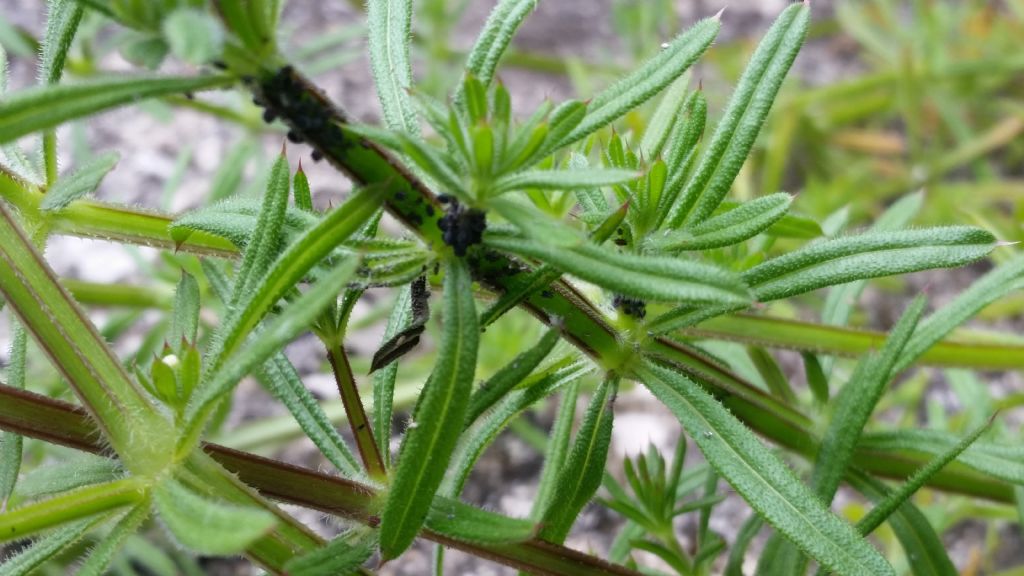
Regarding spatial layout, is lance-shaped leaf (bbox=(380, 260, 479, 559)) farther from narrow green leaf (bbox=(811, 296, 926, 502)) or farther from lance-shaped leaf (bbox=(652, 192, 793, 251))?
narrow green leaf (bbox=(811, 296, 926, 502))

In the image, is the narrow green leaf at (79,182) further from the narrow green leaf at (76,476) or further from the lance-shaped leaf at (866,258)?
the lance-shaped leaf at (866,258)

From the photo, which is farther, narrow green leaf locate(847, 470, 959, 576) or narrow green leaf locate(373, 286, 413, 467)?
narrow green leaf locate(847, 470, 959, 576)

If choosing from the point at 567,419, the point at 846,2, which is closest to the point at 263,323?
the point at 567,419

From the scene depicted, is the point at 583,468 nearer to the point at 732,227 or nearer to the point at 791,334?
the point at 732,227

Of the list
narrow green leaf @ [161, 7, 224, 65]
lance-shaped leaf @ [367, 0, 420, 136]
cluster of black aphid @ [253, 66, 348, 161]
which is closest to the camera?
narrow green leaf @ [161, 7, 224, 65]

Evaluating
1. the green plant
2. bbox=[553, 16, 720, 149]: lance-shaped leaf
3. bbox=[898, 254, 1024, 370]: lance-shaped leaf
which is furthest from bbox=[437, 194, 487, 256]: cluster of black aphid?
bbox=[898, 254, 1024, 370]: lance-shaped leaf

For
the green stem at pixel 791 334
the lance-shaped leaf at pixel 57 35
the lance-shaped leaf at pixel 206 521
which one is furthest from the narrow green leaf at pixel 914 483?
the lance-shaped leaf at pixel 57 35
